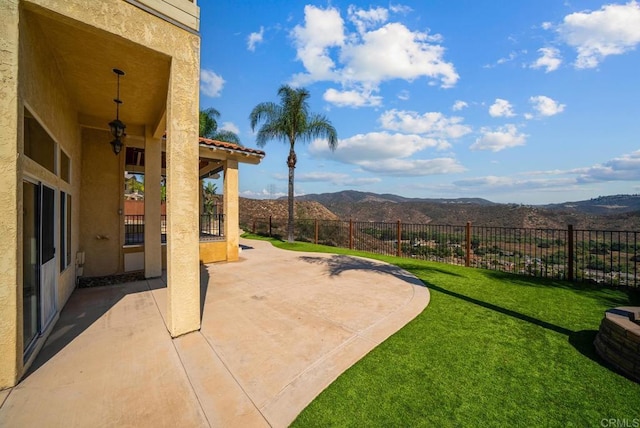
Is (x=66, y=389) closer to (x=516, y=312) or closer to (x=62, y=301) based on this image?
(x=62, y=301)

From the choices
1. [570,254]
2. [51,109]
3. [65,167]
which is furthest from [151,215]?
[570,254]

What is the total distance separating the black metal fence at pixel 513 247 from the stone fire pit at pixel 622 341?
3901 mm

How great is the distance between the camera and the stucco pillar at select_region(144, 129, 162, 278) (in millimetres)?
6812

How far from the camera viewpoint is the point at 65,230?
4.97 meters

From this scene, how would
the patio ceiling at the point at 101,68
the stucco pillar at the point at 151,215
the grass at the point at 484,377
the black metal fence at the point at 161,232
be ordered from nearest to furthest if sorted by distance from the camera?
1. the grass at the point at 484,377
2. the patio ceiling at the point at 101,68
3. the stucco pillar at the point at 151,215
4. the black metal fence at the point at 161,232

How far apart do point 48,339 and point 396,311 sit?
17.1 feet

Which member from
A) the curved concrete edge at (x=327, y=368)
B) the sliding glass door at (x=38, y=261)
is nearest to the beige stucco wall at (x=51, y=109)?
the sliding glass door at (x=38, y=261)

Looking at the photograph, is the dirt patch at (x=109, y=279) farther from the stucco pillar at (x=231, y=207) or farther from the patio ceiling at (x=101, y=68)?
the patio ceiling at (x=101, y=68)

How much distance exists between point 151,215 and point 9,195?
4730 millimetres

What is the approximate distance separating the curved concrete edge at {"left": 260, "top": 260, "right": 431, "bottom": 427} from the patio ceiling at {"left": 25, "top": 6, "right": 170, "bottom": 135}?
4.59 meters

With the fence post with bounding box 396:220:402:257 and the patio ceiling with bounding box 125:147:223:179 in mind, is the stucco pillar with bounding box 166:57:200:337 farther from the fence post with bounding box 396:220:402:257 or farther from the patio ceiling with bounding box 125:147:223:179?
the fence post with bounding box 396:220:402:257

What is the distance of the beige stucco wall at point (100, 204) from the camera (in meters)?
6.54

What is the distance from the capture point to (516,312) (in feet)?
14.7

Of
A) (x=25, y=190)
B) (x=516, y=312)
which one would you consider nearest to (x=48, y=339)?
(x=25, y=190)
